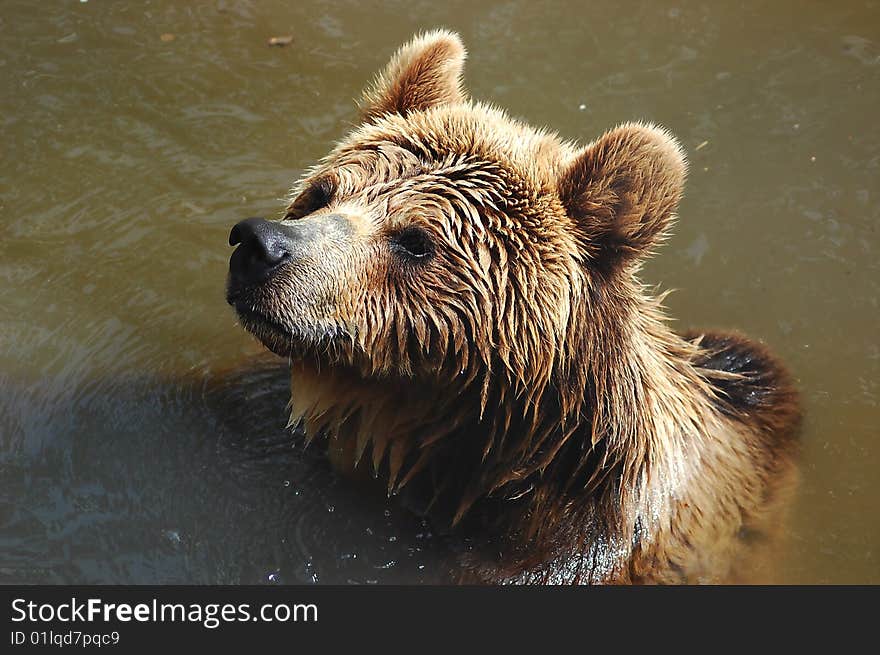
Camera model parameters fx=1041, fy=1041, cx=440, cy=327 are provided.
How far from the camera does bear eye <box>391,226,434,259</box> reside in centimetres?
418

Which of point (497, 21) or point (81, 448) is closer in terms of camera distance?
point (81, 448)

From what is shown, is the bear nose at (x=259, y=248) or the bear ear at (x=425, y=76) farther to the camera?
the bear ear at (x=425, y=76)

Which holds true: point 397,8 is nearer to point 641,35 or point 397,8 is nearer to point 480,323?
point 641,35

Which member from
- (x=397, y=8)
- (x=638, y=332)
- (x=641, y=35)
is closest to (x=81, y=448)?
(x=638, y=332)

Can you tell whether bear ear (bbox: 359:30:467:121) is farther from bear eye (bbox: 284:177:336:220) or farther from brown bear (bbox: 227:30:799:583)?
bear eye (bbox: 284:177:336:220)

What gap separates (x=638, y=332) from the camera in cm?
454

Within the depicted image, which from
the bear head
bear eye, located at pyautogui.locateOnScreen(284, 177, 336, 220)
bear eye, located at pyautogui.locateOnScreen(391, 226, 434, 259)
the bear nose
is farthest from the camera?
bear eye, located at pyautogui.locateOnScreen(284, 177, 336, 220)

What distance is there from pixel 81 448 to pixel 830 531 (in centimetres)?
379

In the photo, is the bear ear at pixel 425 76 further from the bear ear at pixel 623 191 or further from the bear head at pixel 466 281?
the bear ear at pixel 623 191

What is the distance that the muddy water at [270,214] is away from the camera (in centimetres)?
496

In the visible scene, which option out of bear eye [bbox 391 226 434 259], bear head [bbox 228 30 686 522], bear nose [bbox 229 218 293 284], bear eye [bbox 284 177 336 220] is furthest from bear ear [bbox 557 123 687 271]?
bear nose [bbox 229 218 293 284]

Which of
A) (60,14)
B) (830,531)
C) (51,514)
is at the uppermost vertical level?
(830,531)

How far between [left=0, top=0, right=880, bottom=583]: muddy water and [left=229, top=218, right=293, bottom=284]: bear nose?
1.47 metres

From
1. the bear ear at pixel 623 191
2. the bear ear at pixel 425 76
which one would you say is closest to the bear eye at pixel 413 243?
the bear ear at pixel 623 191
